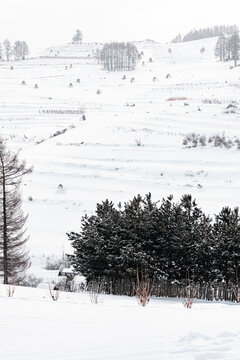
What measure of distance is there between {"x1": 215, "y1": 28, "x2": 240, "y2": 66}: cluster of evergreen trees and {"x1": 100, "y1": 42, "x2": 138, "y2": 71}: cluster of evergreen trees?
2382 cm

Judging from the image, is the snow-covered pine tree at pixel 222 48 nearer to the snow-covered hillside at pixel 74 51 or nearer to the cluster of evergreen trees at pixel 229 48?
the cluster of evergreen trees at pixel 229 48

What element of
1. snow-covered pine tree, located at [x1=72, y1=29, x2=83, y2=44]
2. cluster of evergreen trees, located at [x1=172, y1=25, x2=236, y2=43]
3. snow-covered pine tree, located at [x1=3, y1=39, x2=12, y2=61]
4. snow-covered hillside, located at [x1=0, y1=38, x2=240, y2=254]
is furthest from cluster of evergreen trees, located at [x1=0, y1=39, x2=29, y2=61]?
cluster of evergreen trees, located at [x1=172, y1=25, x2=236, y2=43]

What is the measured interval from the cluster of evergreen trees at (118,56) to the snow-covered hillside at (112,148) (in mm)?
30203

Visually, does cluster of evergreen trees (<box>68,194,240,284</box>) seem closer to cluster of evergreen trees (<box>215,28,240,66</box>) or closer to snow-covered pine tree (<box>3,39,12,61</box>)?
cluster of evergreen trees (<box>215,28,240,66</box>)

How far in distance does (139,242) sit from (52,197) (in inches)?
485

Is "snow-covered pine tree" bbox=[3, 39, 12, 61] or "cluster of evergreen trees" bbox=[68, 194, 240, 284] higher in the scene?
"snow-covered pine tree" bbox=[3, 39, 12, 61]

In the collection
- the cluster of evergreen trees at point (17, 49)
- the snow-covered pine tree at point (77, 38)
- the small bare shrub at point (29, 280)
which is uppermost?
the snow-covered pine tree at point (77, 38)

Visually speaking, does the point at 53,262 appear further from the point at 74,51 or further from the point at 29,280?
the point at 74,51

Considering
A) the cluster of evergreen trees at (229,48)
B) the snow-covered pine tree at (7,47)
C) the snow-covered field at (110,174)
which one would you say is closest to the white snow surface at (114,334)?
the snow-covered field at (110,174)

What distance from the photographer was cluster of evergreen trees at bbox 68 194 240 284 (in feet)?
50.1

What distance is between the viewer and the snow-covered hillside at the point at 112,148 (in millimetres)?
25750

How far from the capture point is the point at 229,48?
94.9 meters

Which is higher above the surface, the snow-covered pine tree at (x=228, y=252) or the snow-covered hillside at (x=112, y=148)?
the snow-covered hillside at (x=112, y=148)

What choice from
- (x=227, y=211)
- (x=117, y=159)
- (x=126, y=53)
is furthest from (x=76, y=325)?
(x=126, y=53)
